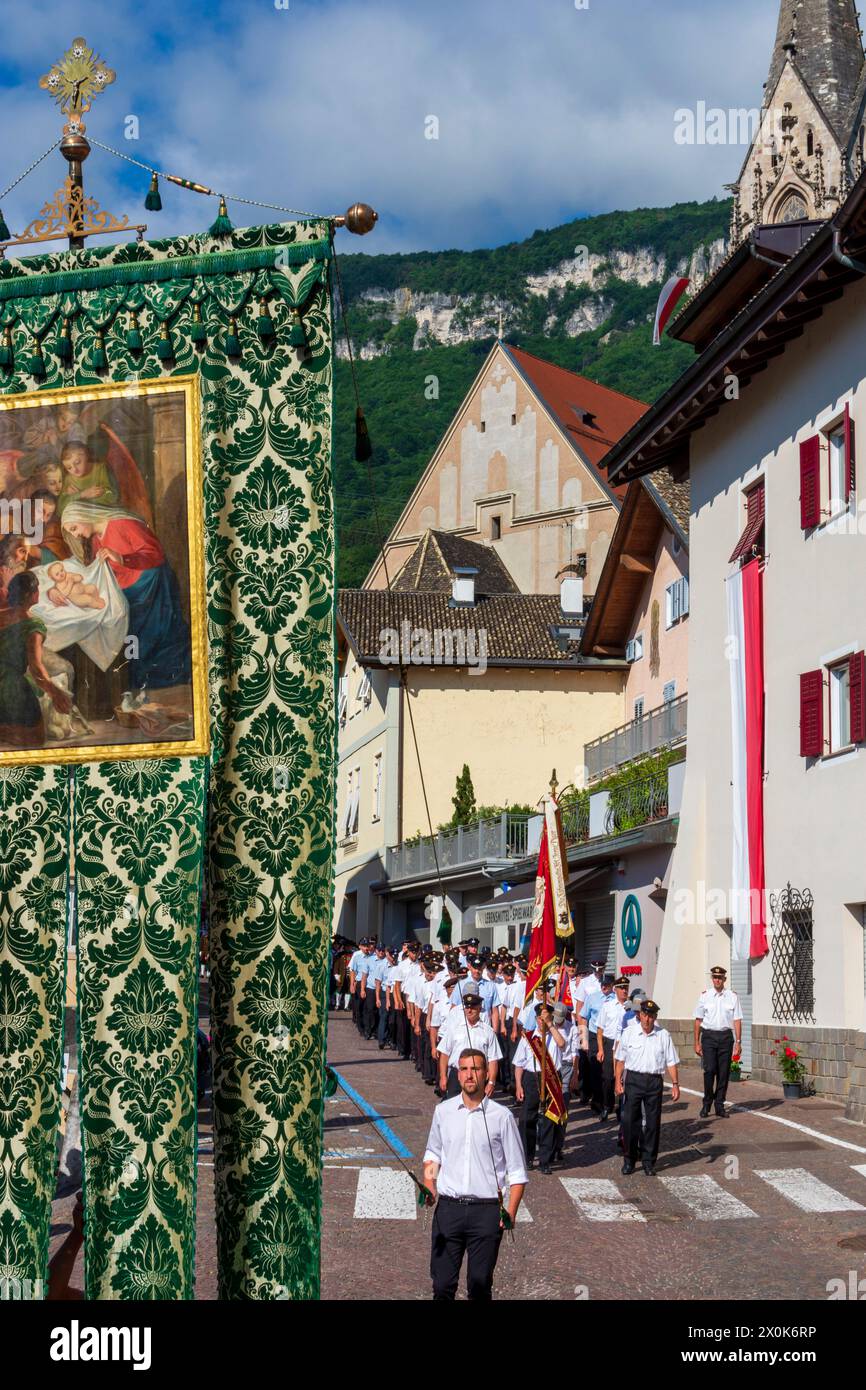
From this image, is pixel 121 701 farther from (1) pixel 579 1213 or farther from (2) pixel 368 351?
(2) pixel 368 351

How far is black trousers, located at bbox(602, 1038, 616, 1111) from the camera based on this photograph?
20.5 metres

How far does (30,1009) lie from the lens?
7.43 meters

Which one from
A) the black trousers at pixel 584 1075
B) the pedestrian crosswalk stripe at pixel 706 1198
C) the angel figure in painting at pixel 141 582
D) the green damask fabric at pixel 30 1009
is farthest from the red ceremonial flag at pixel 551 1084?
the angel figure in painting at pixel 141 582

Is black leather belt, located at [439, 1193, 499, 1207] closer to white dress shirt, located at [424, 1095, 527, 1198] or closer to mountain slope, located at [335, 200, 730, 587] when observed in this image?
white dress shirt, located at [424, 1095, 527, 1198]

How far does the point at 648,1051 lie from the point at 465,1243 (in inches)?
301

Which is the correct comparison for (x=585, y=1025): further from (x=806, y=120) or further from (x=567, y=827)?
(x=806, y=120)

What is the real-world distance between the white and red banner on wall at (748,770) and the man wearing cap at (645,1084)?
22.8 ft

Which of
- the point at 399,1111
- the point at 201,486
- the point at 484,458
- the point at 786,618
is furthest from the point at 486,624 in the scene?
the point at 201,486

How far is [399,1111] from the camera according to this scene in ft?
68.0

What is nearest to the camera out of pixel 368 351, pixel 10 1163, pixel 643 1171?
pixel 10 1163

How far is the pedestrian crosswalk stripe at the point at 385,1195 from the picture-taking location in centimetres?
1409

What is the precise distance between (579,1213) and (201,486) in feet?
29.6

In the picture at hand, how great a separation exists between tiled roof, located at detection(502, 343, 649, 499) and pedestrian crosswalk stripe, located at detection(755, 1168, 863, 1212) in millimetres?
45550

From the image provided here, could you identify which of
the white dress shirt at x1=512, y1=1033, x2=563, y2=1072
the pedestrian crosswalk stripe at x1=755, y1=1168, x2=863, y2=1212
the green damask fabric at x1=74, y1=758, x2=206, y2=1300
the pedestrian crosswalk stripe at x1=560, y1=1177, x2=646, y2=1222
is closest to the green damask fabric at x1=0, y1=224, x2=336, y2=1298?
the green damask fabric at x1=74, y1=758, x2=206, y2=1300
